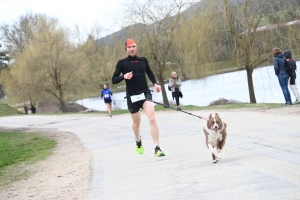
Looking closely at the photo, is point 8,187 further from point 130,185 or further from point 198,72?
point 198,72

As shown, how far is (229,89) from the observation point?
4122 cm

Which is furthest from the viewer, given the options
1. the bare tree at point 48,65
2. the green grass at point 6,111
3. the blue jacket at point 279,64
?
the green grass at point 6,111

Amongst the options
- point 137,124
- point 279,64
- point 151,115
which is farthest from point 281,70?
point 151,115

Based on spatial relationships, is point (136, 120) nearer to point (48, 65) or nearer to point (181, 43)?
point (181, 43)

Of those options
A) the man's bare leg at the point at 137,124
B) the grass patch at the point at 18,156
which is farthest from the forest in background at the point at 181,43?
the man's bare leg at the point at 137,124

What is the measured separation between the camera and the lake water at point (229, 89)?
94.0ft

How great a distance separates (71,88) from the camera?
167 ft

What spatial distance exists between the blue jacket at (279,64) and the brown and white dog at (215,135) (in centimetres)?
1109

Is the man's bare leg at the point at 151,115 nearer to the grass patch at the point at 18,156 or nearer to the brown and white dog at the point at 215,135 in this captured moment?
the brown and white dog at the point at 215,135

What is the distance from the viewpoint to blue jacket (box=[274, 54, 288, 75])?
18.4 metres

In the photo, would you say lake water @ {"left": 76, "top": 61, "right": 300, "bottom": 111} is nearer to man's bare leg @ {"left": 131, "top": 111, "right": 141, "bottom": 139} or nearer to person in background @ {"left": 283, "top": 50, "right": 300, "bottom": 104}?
person in background @ {"left": 283, "top": 50, "right": 300, "bottom": 104}

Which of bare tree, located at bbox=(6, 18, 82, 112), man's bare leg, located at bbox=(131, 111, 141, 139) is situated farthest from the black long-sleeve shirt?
bare tree, located at bbox=(6, 18, 82, 112)

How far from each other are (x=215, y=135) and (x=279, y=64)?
11.4m

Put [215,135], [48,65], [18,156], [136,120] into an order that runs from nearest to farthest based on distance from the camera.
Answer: [215,135] → [136,120] → [18,156] → [48,65]
